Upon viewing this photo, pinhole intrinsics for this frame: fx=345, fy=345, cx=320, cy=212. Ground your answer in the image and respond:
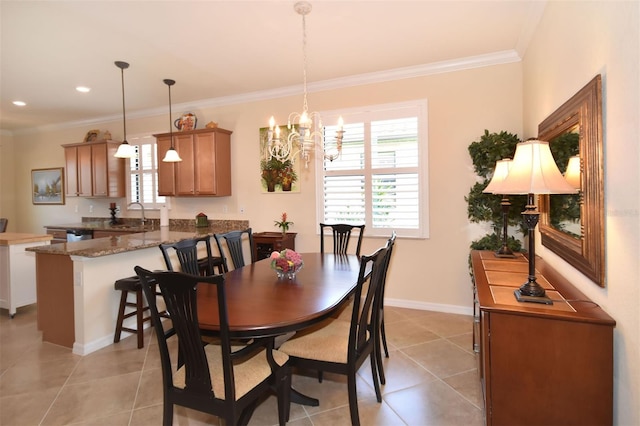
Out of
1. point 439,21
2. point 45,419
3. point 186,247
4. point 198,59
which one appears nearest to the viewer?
point 45,419

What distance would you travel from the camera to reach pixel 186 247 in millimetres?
2727

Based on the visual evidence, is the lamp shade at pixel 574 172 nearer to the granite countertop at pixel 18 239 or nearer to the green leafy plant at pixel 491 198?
the green leafy plant at pixel 491 198

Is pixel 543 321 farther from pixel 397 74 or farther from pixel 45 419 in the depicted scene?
pixel 397 74

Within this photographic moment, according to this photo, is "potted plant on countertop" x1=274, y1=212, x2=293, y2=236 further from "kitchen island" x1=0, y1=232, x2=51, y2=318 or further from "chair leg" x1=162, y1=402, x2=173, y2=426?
"chair leg" x1=162, y1=402, x2=173, y2=426

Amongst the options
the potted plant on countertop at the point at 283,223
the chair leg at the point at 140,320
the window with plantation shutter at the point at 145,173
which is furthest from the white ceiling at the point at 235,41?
the chair leg at the point at 140,320

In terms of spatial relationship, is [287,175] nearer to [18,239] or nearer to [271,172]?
[271,172]

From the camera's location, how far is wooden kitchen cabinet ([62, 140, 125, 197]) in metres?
5.77

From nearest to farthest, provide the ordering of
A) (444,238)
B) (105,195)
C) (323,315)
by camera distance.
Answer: (323,315), (444,238), (105,195)

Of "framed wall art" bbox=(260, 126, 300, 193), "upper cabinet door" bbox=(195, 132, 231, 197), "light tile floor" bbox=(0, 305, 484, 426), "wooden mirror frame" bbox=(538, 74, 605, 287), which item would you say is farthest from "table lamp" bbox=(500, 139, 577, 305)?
"upper cabinet door" bbox=(195, 132, 231, 197)

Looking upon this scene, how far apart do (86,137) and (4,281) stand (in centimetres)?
298

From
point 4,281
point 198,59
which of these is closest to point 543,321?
point 198,59

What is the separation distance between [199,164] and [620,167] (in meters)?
4.63

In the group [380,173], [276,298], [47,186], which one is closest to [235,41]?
[380,173]

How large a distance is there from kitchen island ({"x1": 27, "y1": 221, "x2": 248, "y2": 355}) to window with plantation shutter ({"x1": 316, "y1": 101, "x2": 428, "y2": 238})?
221cm
